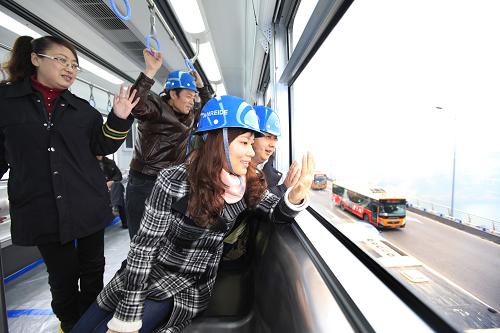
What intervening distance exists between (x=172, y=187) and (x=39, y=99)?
0.87 meters

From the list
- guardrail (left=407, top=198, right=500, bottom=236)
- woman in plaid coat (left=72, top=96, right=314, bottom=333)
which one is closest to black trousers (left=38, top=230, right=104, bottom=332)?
woman in plaid coat (left=72, top=96, right=314, bottom=333)

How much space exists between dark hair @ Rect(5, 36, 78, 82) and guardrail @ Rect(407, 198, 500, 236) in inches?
75.4

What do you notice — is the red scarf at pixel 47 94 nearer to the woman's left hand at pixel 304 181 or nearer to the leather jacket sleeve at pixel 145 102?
the leather jacket sleeve at pixel 145 102

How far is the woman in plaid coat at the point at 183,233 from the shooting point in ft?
3.43

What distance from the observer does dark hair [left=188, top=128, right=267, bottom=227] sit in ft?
3.49

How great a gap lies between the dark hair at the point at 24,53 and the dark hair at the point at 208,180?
1.00 m

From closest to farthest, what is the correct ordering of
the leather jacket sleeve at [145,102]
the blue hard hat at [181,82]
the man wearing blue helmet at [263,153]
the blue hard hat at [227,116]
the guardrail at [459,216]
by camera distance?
the guardrail at [459,216], the blue hard hat at [227,116], the leather jacket sleeve at [145,102], the man wearing blue helmet at [263,153], the blue hard hat at [181,82]

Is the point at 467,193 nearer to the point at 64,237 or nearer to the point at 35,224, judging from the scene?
the point at 64,237

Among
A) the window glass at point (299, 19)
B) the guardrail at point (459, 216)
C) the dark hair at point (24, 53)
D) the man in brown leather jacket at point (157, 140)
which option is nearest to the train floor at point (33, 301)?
the man in brown leather jacket at point (157, 140)

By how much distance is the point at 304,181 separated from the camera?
1.23m

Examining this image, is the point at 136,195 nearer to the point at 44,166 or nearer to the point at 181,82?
the point at 44,166

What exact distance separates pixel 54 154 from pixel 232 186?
0.94m

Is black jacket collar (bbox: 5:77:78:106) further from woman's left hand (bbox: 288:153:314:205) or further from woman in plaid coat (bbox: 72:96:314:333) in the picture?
woman's left hand (bbox: 288:153:314:205)

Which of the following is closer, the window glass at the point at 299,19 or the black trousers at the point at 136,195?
the black trousers at the point at 136,195
